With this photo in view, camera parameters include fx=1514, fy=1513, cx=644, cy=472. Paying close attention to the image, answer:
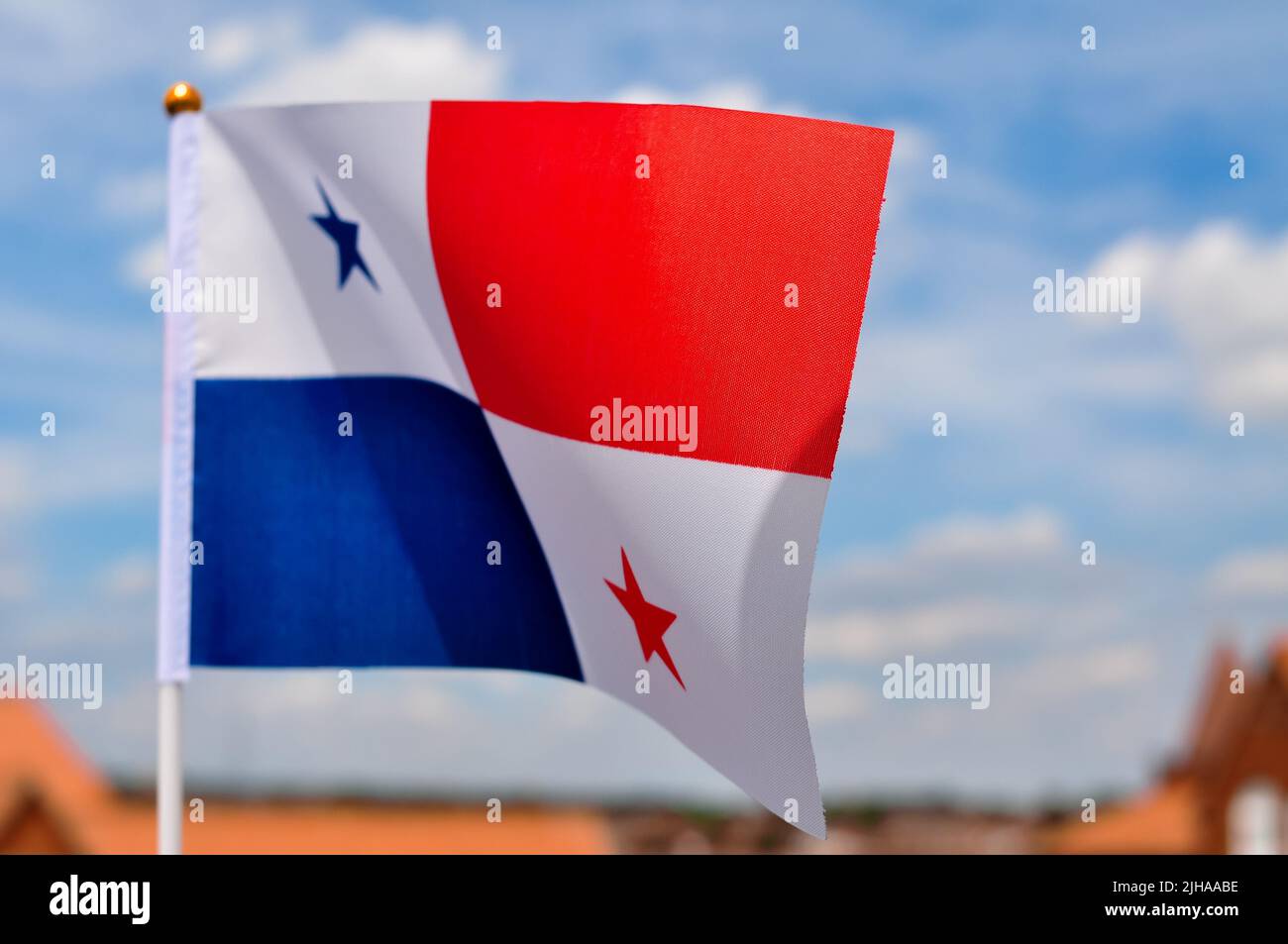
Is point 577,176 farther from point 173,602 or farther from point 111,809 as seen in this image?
point 111,809

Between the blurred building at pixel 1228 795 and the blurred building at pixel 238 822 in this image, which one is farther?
the blurred building at pixel 1228 795

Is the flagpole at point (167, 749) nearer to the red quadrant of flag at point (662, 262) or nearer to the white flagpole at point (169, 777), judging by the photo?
the white flagpole at point (169, 777)

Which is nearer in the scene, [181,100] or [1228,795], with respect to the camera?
[181,100]

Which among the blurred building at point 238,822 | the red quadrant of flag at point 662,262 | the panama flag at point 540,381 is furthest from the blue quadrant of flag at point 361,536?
the blurred building at point 238,822

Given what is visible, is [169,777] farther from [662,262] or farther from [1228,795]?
[1228,795]

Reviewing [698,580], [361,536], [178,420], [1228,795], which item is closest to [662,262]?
[698,580]

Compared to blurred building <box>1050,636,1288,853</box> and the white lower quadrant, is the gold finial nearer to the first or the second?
the white lower quadrant
